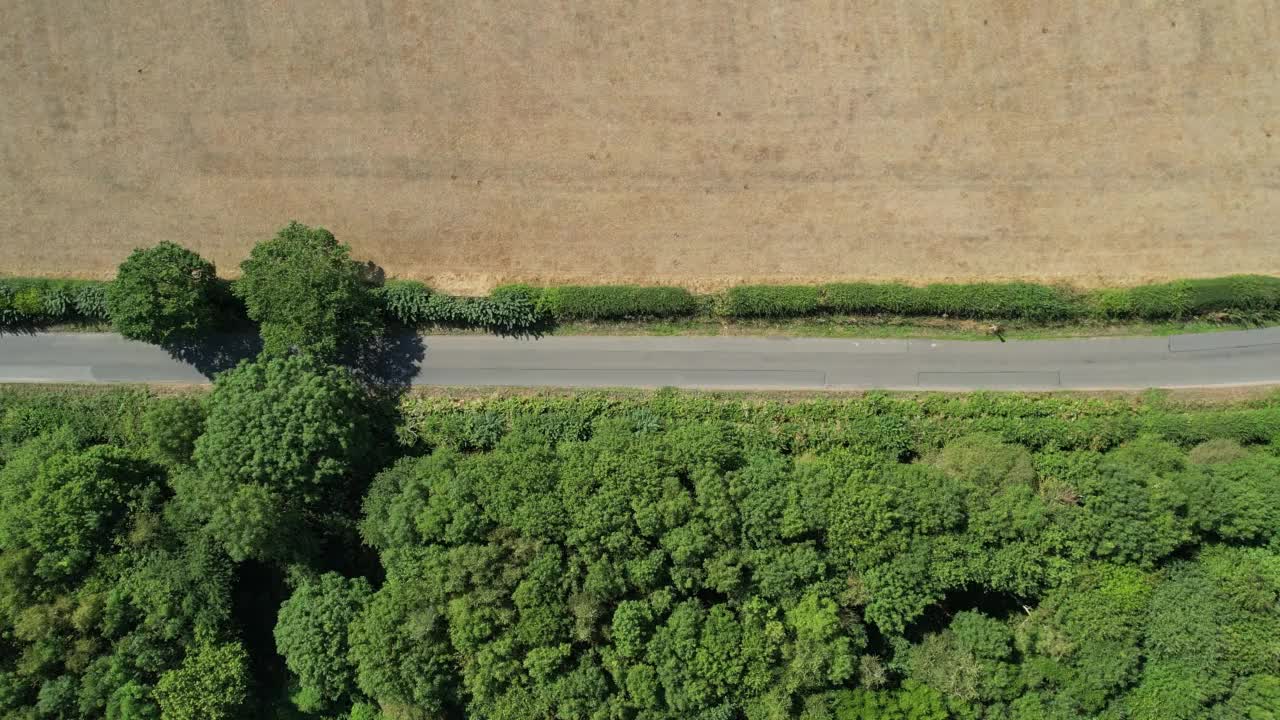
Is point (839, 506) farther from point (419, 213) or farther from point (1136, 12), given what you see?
point (1136, 12)

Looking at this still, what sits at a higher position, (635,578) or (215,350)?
(215,350)

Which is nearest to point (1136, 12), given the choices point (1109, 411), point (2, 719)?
point (1109, 411)

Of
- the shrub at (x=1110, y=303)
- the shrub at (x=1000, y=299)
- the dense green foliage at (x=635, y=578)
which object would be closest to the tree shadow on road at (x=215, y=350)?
the dense green foliage at (x=635, y=578)

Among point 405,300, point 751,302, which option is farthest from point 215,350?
point 751,302

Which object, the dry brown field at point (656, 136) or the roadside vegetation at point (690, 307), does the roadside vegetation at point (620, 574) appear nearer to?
the roadside vegetation at point (690, 307)

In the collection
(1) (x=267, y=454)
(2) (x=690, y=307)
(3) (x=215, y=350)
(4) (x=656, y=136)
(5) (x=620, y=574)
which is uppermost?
(4) (x=656, y=136)

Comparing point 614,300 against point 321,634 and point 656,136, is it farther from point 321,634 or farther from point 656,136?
point 321,634

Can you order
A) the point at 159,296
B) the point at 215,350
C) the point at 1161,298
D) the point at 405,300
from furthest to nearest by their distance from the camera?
the point at 215,350 → the point at 405,300 → the point at 1161,298 → the point at 159,296
